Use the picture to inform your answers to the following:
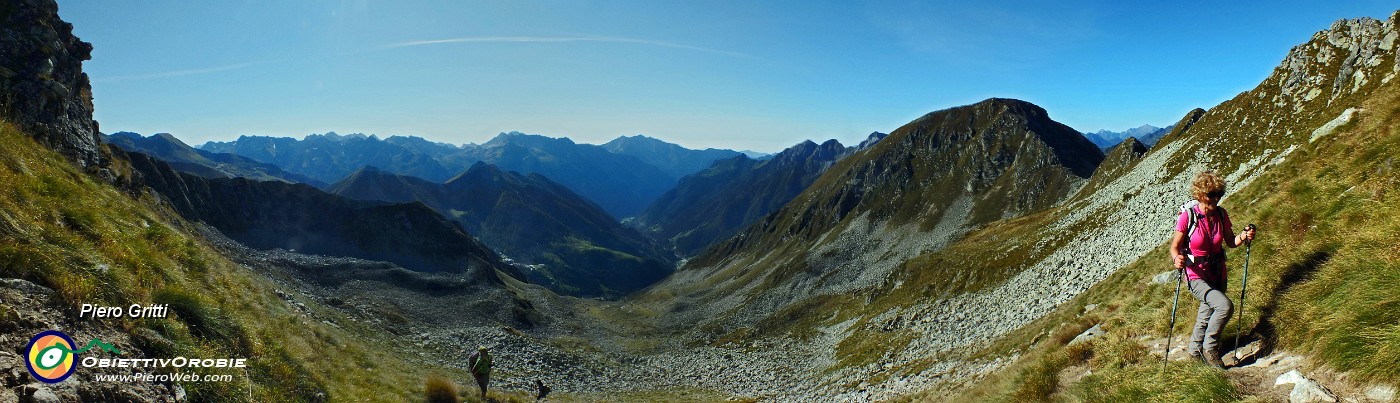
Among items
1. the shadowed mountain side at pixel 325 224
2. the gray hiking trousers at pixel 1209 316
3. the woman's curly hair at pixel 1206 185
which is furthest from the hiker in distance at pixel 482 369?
the shadowed mountain side at pixel 325 224

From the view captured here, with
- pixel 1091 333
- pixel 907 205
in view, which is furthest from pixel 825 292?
pixel 1091 333

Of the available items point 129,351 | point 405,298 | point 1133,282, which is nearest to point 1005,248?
point 1133,282

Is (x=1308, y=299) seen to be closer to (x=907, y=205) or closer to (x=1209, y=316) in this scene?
(x=1209, y=316)

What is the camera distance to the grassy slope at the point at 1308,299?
6.75 m

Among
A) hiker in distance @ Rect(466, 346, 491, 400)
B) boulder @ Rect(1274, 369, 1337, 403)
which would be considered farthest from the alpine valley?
hiker in distance @ Rect(466, 346, 491, 400)

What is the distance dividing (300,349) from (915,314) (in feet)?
167

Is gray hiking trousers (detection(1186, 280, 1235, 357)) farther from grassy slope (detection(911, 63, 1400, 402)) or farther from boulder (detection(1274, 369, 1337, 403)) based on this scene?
boulder (detection(1274, 369, 1337, 403))

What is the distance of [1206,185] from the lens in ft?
27.7

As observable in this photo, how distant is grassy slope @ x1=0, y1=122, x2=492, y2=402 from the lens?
1027 cm

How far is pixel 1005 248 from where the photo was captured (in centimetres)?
6075

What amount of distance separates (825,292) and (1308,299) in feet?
306

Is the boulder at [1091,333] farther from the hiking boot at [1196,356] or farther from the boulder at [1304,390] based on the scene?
the boulder at [1304,390]

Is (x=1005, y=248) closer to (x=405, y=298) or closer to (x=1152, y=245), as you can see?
(x=1152, y=245)

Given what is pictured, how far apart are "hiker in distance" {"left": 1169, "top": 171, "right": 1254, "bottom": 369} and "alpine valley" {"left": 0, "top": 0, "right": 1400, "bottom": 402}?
0.39 meters
